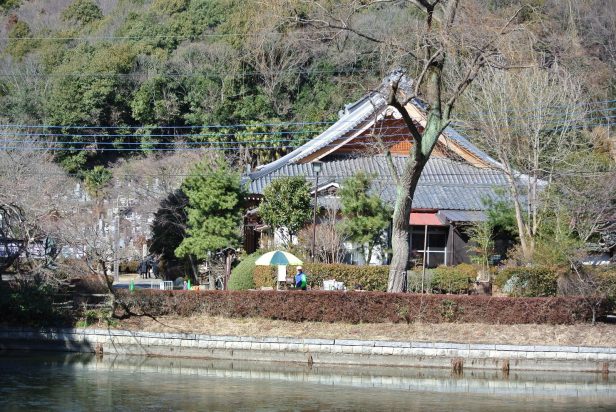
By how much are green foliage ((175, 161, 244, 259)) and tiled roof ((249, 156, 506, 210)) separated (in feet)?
7.57

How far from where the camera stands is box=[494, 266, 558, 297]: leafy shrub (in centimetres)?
2481

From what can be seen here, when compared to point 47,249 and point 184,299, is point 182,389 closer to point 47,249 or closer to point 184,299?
point 184,299

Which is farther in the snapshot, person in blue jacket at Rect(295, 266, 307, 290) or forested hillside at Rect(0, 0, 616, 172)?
forested hillside at Rect(0, 0, 616, 172)

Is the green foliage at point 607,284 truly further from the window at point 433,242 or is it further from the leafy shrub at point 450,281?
the window at point 433,242

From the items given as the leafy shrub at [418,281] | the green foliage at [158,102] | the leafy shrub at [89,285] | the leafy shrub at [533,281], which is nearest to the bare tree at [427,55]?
the leafy shrub at [418,281]

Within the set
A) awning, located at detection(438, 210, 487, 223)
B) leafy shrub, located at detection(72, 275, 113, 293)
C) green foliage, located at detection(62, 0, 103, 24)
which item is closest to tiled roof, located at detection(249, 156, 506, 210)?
awning, located at detection(438, 210, 487, 223)

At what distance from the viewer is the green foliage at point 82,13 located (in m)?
63.6

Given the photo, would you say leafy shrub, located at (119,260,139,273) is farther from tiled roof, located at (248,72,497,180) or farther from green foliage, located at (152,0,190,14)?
green foliage, located at (152,0,190,14)

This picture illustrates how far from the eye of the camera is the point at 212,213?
2961 cm

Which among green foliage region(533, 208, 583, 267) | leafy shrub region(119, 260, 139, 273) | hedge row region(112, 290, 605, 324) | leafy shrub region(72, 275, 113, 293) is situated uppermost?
green foliage region(533, 208, 583, 267)

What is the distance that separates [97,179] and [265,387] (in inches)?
1162

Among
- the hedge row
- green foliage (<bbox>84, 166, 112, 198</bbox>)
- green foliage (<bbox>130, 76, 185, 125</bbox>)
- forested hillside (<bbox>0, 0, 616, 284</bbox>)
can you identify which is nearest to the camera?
the hedge row

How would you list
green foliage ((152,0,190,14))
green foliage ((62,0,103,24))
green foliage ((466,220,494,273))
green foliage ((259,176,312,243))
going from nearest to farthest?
green foliage ((466,220,494,273)) → green foliage ((259,176,312,243)) → green foliage ((152,0,190,14)) → green foliage ((62,0,103,24))

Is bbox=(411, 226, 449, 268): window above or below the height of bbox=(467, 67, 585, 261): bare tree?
below
